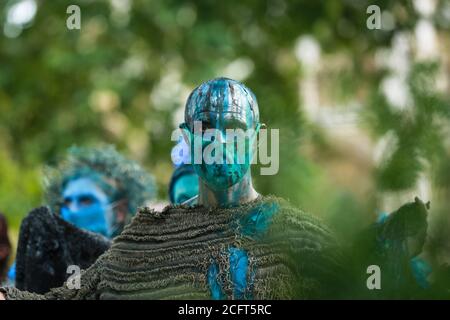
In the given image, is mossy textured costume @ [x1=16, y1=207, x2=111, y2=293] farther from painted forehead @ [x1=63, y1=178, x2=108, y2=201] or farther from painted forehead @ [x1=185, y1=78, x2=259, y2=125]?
painted forehead @ [x1=185, y1=78, x2=259, y2=125]

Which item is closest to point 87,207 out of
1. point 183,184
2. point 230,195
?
point 183,184

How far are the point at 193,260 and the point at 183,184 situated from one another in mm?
2177

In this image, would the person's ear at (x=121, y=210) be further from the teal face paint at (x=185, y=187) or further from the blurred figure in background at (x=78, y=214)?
the teal face paint at (x=185, y=187)

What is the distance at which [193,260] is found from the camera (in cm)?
247

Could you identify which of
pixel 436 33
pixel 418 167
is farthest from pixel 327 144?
pixel 418 167

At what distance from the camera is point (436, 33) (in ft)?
6.00

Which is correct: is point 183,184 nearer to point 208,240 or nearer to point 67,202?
point 67,202

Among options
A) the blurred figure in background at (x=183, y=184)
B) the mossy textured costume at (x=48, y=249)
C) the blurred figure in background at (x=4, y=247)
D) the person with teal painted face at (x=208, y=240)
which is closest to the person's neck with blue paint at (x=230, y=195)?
the person with teal painted face at (x=208, y=240)

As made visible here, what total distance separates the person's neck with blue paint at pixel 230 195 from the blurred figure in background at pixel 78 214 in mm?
1594

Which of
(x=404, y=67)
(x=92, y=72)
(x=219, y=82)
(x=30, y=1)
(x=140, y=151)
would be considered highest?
(x=30, y=1)

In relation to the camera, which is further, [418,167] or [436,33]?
[436,33]

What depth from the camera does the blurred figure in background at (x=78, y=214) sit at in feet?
13.2
